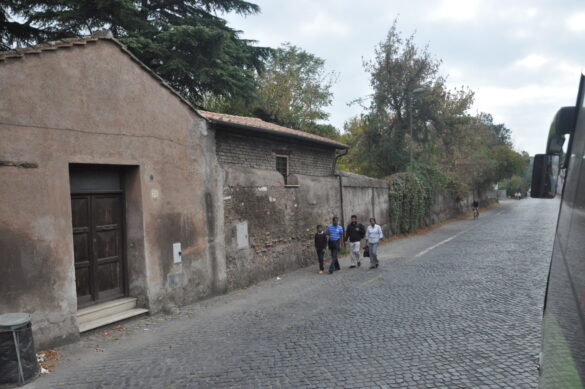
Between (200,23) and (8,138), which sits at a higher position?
(200,23)

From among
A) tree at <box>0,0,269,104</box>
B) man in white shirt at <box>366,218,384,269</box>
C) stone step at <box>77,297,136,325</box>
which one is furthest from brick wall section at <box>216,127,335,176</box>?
tree at <box>0,0,269,104</box>

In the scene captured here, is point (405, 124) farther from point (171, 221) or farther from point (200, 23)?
point (171, 221)

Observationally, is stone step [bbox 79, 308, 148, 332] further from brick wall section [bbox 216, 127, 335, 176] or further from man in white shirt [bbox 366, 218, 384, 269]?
man in white shirt [bbox 366, 218, 384, 269]

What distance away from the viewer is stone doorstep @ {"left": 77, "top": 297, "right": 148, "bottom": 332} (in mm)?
7148

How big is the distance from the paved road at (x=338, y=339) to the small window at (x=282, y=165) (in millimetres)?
3770

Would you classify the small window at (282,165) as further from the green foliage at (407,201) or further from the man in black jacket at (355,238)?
the green foliage at (407,201)

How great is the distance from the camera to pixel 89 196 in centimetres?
771

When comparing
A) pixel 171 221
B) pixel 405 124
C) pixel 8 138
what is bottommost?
pixel 171 221

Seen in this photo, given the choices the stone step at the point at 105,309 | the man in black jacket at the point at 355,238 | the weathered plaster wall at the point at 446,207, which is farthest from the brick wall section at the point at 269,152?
the weathered plaster wall at the point at 446,207

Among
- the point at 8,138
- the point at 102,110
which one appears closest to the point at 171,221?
the point at 102,110

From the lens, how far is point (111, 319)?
24.5ft

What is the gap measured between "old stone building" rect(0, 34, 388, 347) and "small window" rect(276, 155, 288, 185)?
21.8 inches

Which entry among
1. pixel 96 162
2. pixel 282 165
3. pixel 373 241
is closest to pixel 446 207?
pixel 373 241

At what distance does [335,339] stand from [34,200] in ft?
17.1
